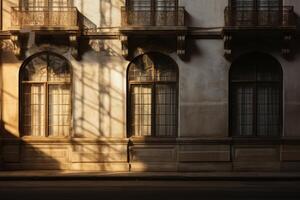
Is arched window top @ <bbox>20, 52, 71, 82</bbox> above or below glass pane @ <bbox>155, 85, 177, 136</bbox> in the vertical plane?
above

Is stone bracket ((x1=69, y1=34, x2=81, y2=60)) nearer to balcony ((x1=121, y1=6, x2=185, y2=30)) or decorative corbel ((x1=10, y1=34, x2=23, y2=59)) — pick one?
balcony ((x1=121, y1=6, x2=185, y2=30))

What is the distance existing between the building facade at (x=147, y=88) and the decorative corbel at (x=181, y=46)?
4 centimetres

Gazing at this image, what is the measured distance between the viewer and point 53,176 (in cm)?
2019

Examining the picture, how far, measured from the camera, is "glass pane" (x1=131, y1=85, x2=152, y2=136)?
22.2 m

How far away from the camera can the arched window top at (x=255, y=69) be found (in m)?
22.0

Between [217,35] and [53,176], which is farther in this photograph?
[217,35]

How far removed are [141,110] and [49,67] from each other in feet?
12.1

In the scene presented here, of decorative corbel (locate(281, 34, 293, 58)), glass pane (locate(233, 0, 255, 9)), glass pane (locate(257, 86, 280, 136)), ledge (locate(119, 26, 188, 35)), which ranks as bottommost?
glass pane (locate(257, 86, 280, 136))

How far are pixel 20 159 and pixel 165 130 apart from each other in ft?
17.4

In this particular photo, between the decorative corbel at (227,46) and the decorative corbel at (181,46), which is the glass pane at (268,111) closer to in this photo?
the decorative corbel at (227,46)

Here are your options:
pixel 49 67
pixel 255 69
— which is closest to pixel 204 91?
pixel 255 69
